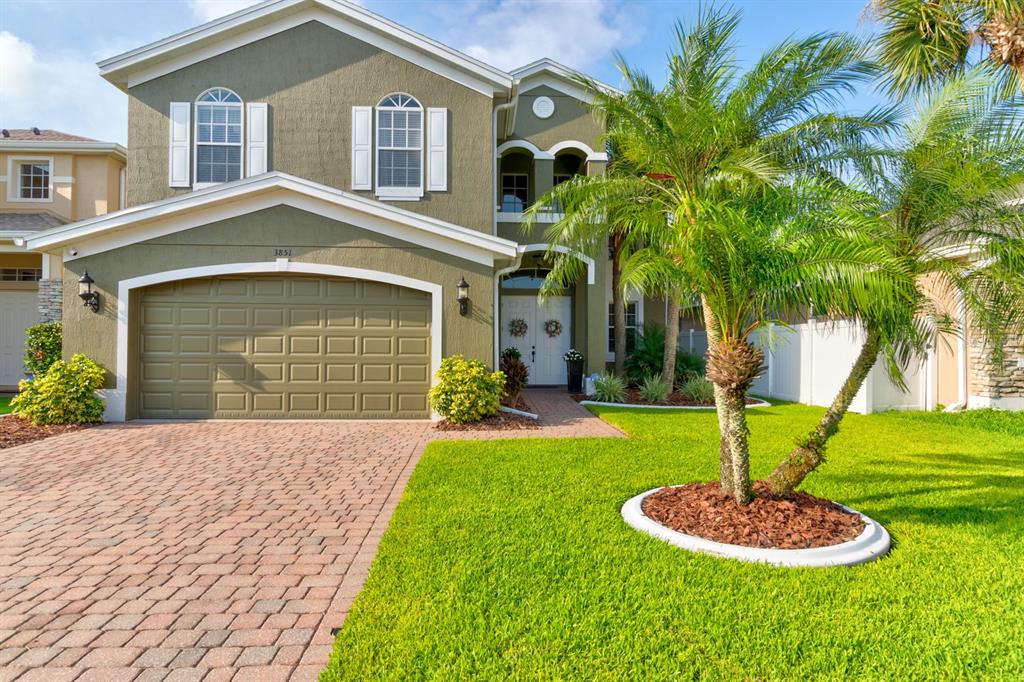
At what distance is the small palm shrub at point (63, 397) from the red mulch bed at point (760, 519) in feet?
32.2

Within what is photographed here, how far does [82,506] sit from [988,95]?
9.92 metres

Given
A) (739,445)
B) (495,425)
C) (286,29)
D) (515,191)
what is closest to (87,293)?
(286,29)

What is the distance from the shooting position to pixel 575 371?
1456cm

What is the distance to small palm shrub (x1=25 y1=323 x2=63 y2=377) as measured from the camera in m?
→ 11.6

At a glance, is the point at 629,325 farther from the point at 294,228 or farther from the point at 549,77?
the point at 294,228

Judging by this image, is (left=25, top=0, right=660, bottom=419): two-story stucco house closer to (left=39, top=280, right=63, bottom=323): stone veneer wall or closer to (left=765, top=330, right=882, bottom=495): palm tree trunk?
(left=39, top=280, right=63, bottom=323): stone veneer wall

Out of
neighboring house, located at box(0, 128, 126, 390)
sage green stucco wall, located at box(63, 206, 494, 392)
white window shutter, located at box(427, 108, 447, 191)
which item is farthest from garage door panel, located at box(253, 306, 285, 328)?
neighboring house, located at box(0, 128, 126, 390)

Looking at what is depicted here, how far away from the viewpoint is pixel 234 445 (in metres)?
8.45

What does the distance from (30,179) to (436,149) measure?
12905 millimetres

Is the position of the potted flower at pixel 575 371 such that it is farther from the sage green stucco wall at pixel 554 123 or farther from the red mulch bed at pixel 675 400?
the sage green stucco wall at pixel 554 123

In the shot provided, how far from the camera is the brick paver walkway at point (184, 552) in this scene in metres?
3.12

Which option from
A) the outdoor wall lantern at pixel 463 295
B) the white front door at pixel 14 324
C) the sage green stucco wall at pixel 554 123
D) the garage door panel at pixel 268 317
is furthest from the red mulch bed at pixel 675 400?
the white front door at pixel 14 324

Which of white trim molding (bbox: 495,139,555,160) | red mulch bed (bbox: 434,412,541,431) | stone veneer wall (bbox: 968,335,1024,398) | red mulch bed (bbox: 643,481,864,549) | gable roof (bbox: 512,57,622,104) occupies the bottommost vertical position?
red mulch bed (bbox: 643,481,864,549)

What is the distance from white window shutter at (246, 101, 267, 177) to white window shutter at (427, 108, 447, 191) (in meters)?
3.62
